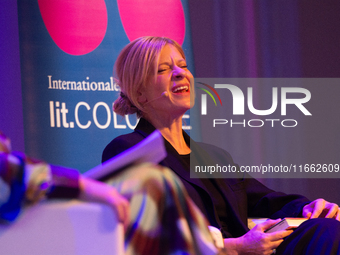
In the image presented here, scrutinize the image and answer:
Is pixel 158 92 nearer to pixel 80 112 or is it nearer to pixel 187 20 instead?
pixel 80 112

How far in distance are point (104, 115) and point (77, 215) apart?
5.57ft

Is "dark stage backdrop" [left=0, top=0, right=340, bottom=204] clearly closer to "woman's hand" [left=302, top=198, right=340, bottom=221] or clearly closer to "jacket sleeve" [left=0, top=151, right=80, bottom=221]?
"woman's hand" [left=302, top=198, right=340, bottom=221]

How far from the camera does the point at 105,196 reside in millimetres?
770

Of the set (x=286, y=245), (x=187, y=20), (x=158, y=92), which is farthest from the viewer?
(x=187, y=20)

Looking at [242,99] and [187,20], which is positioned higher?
[187,20]

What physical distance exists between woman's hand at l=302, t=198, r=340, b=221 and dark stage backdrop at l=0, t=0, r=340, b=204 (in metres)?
1.31

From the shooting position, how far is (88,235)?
754 mm

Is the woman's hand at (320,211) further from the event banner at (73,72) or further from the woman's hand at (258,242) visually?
the event banner at (73,72)

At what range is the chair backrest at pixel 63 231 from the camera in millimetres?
Result: 752

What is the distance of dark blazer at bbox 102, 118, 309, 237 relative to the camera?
4.96 ft

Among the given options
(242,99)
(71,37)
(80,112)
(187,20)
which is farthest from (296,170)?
(71,37)

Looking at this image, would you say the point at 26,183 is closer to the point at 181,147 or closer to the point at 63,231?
the point at 63,231

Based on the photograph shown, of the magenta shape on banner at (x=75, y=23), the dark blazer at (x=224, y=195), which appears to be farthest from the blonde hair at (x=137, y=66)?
the magenta shape on banner at (x=75, y=23)

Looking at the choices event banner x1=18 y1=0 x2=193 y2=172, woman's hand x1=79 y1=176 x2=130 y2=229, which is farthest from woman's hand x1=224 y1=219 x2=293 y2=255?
Result: event banner x1=18 y1=0 x2=193 y2=172
